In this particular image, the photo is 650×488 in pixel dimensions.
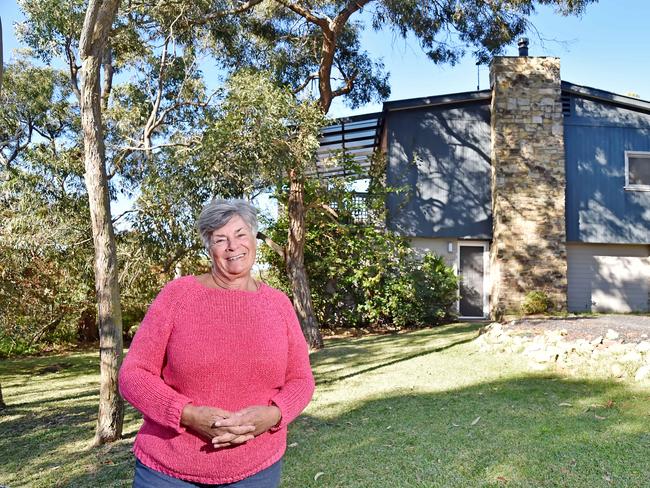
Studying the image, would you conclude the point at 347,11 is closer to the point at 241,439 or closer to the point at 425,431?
the point at 425,431

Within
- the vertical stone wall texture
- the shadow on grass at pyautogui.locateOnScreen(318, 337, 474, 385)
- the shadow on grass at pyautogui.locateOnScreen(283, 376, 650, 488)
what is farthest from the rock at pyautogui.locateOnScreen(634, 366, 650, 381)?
the vertical stone wall texture

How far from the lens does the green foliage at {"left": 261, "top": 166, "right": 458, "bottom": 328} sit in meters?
12.9

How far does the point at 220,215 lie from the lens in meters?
2.12

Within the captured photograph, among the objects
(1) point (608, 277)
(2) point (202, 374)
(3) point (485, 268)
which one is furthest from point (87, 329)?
(2) point (202, 374)

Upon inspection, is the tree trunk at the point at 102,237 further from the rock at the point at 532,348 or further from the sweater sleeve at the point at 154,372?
the rock at the point at 532,348

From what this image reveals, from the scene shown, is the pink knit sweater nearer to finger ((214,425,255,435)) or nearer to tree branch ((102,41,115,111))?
finger ((214,425,255,435))

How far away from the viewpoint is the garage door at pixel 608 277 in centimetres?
1448

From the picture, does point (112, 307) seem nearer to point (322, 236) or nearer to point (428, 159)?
point (322, 236)

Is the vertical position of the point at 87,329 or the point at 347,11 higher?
the point at 347,11

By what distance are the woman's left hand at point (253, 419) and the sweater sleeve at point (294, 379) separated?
48mm

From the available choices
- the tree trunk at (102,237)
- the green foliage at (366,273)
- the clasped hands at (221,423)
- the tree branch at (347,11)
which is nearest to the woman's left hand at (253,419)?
the clasped hands at (221,423)

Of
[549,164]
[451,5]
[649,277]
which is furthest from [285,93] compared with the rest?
[649,277]

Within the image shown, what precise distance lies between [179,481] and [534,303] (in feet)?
40.1

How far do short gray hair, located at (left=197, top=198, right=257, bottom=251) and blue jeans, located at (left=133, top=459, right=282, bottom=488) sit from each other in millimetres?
786
